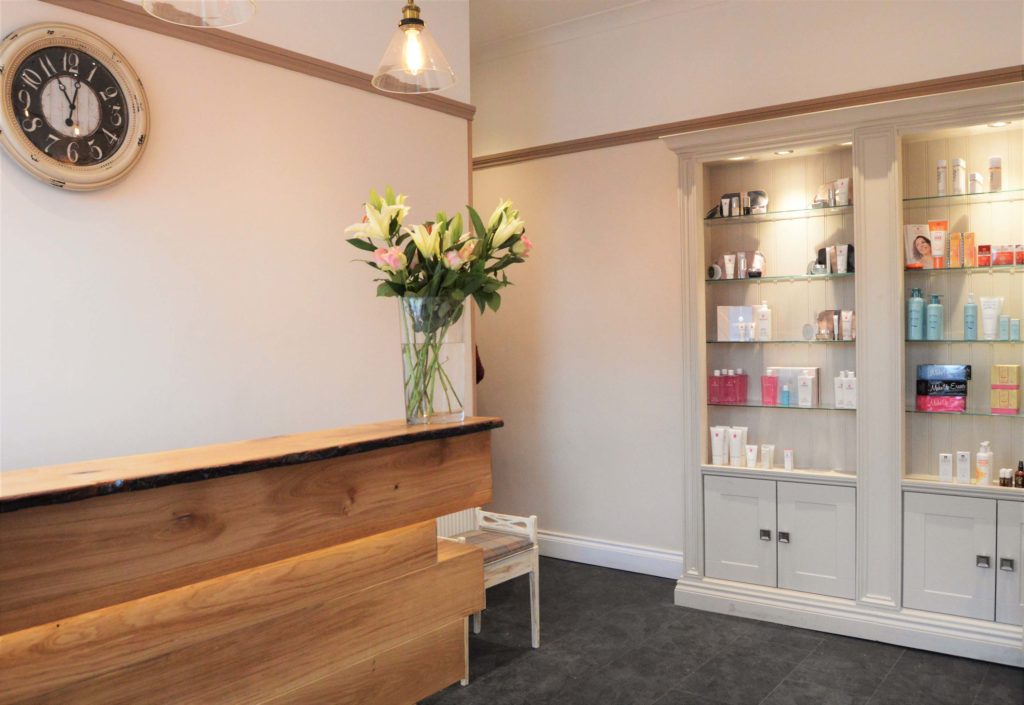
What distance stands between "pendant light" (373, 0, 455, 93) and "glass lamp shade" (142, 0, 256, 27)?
39cm

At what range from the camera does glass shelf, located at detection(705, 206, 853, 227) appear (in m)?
3.98

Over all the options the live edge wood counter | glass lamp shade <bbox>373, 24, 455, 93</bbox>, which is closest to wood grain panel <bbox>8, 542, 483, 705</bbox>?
the live edge wood counter

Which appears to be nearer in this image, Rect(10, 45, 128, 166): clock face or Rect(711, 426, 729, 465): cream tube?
Rect(10, 45, 128, 166): clock face

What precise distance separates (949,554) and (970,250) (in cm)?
140

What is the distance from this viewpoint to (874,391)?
12.1 feet

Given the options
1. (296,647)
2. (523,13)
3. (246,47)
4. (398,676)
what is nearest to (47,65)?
(246,47)

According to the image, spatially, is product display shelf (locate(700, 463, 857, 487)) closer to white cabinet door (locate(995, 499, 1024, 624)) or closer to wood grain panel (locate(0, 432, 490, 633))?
white cabinet door (locate(995, 499, 1024, 624))

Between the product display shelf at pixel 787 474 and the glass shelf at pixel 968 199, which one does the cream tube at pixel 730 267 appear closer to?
the glass shelf at pixel 968 199

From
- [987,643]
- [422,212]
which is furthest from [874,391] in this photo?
[422,212]

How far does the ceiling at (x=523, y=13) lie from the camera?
4.68 m

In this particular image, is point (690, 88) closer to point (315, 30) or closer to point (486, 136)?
point (486, 136)

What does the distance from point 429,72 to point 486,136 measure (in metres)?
3.29

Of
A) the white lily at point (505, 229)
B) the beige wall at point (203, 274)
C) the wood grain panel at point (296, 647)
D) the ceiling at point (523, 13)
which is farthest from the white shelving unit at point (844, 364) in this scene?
the white lily at point (505, 229)

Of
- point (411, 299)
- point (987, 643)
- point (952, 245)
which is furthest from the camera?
point (952, 245)
